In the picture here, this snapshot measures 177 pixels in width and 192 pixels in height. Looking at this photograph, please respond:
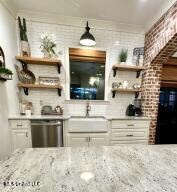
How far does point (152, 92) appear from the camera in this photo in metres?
2.83

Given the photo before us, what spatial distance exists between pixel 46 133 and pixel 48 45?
1692 millimetres

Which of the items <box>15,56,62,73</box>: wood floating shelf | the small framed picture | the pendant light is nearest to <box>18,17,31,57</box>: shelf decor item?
<box>15,56,62,73</box>: wood floating shelf

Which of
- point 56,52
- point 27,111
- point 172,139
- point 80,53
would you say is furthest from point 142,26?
point 27,111

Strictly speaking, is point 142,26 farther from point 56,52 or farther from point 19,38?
point 19,38

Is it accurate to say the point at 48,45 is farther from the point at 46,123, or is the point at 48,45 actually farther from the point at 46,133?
the point at 46,133

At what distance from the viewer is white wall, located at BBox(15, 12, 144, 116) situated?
108 inches

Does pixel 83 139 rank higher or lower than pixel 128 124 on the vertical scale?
lower

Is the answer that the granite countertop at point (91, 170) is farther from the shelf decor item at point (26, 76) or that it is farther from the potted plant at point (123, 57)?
the potted plant at point (123, 57)

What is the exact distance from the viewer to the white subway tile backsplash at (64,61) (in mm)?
2770

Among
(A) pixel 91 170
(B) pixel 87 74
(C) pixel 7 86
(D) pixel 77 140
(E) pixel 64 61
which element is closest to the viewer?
(A) pixel 91 170

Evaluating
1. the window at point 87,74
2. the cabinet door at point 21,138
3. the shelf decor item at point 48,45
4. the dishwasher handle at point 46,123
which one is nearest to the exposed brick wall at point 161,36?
the window at point 87,74

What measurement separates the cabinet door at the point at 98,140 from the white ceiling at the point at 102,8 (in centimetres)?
236

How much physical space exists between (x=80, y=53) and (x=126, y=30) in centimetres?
A: 117

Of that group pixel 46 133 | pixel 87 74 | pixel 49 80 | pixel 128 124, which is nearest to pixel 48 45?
pixel 49 80
